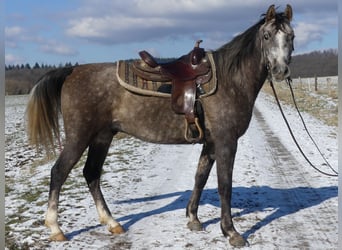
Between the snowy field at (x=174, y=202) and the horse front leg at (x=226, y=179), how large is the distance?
152 mm

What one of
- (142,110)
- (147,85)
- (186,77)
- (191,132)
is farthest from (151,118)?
(186,77)

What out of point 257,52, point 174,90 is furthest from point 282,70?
point 174,90

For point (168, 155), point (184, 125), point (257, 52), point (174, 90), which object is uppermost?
point (257, 52)

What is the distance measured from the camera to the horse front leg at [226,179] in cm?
439

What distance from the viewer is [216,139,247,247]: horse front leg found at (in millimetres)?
4391

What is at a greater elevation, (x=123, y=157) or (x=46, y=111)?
(x=46, y=111)

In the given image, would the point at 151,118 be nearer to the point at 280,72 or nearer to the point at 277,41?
the point at 280,72

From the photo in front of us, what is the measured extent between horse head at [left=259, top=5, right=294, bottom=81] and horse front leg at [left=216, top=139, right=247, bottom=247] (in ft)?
3.10

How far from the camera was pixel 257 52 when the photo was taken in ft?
14.5

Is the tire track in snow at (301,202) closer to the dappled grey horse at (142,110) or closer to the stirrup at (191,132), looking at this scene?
the dappled grey horse at (142,110)

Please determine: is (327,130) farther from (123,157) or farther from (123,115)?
(123,115)

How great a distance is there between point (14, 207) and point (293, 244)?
3.89 m

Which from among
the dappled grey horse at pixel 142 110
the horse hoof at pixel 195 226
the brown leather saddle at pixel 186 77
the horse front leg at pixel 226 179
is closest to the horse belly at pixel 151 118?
the dappled grey horse at pixel 142 110

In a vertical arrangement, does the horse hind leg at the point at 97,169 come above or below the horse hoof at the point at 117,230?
above
